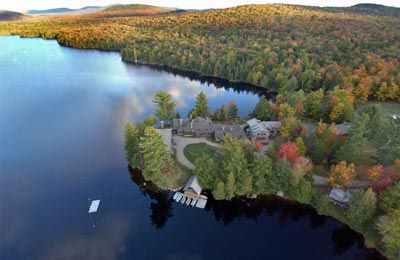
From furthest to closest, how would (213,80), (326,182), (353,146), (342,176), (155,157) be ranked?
(213,80)
(326,182)
(353,146)
(155,157)
(342,176)

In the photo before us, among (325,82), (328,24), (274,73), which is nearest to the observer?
(325,82)


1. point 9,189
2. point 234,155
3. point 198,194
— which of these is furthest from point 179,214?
point 9,189

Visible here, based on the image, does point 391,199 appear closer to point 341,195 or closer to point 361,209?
point 361,209

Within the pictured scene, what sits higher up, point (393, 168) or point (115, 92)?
point (393, 168)

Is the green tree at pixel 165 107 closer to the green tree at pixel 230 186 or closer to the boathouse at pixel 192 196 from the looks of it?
the boathouse at pixel 192 196

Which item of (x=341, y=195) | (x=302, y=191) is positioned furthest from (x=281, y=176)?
(x=341, y=195)

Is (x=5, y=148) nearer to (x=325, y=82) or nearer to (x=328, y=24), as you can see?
(x=325, y=82)

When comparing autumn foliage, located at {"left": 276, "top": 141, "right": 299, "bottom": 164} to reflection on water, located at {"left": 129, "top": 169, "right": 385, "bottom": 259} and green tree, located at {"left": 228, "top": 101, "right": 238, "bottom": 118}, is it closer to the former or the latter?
reflection on water, located at {"left": 129, "top": 169, "right": 385, "bottom": 259}
